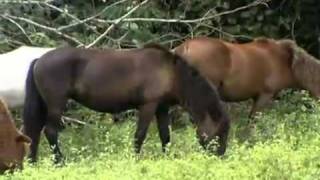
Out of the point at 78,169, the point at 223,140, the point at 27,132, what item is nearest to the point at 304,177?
the point at 78,169

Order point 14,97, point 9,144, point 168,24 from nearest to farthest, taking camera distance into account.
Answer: point 9,144, point 14,97, point 168,24

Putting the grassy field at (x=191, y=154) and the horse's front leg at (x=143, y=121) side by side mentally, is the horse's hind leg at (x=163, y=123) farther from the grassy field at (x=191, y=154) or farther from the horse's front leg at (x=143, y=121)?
the horse's front leg at (x=143, y=121)

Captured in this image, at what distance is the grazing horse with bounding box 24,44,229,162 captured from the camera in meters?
10.1

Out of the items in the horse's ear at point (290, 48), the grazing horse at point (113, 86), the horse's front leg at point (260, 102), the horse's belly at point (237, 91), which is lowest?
the horse's front leg at point (260, 102)

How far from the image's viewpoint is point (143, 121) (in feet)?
33.2

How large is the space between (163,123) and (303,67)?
2.39m

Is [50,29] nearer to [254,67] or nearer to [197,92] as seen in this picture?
[254,67]

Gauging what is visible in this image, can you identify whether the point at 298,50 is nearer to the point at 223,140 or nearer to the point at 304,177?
the point at 223,140

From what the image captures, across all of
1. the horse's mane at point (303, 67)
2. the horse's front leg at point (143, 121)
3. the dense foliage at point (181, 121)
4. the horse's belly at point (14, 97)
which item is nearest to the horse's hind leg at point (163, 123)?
the dense foliage at point (181, 121)

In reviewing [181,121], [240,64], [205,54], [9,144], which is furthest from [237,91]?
[9,144]

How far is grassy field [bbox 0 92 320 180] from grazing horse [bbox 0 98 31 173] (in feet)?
0.70

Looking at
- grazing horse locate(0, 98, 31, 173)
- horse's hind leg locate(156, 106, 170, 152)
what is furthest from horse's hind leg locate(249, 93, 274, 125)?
grazing horse locate(0, 98, 31, 173)

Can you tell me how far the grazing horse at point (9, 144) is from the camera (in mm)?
8641

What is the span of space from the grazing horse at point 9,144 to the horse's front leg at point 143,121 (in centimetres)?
152
